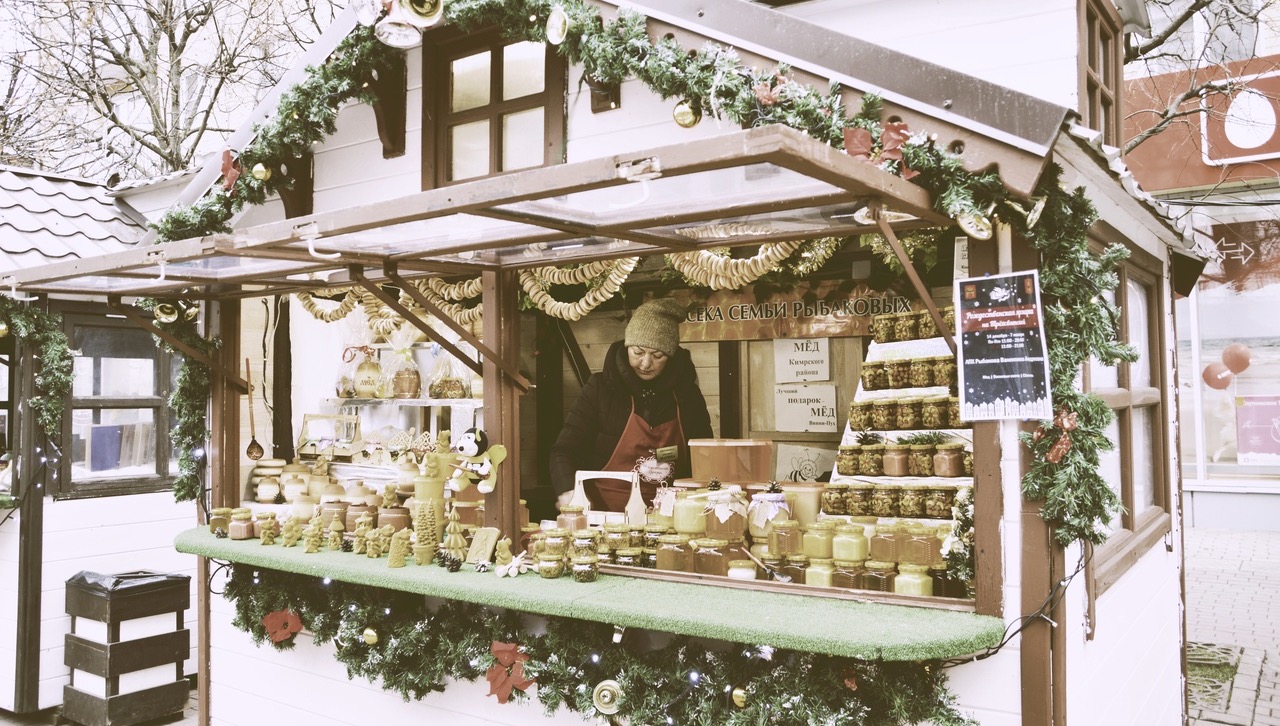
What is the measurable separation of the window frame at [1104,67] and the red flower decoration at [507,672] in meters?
3.37

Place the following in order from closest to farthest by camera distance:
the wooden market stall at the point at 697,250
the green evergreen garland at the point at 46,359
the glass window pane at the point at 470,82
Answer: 1. the wooden market stall at the point at 697,250
2. the glass window pane at the point at 470,82
3. the green evergreen garland at the point at 46,359

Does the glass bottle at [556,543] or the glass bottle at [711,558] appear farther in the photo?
the glass bottle at [556,543]

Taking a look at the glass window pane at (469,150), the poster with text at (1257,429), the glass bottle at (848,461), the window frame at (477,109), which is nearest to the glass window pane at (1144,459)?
the glass bottle at (848,461)

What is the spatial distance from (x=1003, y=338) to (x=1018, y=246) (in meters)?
0.34

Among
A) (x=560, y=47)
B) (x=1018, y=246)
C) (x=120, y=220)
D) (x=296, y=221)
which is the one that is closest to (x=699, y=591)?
(x=1018, y=246)

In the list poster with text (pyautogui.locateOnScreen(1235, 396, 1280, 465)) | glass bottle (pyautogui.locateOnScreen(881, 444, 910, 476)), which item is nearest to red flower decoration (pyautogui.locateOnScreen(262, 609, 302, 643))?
glass bottle (pyautogui.locateOnScreen(881, 444, 910, 476))

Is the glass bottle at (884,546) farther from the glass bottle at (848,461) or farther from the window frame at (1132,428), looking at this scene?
the window frame at (1132,428)

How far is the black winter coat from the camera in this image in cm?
646

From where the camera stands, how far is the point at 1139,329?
17.0 feet

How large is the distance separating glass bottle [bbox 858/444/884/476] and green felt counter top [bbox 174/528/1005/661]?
0.90m

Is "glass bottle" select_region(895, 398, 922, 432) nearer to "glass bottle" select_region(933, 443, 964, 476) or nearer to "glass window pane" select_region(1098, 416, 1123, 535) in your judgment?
"glass bottle" select_region(933, 443, 964, 476)

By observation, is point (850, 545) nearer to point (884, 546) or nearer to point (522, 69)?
point (884, 546)

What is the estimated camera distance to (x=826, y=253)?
4.34m

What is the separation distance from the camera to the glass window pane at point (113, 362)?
270 inches
